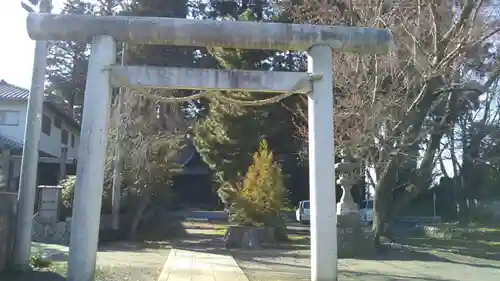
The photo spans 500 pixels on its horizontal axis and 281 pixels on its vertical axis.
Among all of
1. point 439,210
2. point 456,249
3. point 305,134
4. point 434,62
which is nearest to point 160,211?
point 305,134

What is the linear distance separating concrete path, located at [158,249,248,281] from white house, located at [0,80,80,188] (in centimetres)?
1132

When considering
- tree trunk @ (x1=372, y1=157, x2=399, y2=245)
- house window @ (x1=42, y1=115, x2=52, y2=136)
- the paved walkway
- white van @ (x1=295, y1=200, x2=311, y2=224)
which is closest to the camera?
the paved walkway

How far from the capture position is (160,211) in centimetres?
2227

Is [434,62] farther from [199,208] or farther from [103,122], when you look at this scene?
[199,208]

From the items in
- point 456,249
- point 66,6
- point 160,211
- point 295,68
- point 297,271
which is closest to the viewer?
point 297,271

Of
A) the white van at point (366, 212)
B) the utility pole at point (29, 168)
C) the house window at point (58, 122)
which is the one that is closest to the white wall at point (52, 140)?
the house window at point (58, 122)

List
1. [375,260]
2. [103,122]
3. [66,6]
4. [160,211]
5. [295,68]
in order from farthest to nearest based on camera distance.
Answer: [66,6]
[295,68]
[160,211]
[375,260]
[103,122]

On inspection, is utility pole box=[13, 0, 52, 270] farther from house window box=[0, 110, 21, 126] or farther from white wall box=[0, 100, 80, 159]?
house window box=[0, 110, 21, 126]

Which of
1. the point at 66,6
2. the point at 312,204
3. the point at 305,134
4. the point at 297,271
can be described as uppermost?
the point at 66,6

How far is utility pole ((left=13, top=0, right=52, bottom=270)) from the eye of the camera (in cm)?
934

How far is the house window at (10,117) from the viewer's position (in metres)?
26.2

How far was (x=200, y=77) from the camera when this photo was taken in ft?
25.0

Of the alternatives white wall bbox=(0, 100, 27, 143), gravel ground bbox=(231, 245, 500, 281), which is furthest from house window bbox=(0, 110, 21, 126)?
gravel ground bbox=(231, 245, 500, 281)

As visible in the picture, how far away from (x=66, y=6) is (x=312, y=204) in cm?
2714
